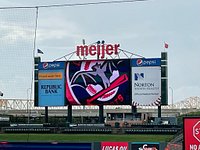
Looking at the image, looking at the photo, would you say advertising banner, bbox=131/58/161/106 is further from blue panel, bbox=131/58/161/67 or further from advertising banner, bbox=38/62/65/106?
advertising banner, bbox=38/62/65/106

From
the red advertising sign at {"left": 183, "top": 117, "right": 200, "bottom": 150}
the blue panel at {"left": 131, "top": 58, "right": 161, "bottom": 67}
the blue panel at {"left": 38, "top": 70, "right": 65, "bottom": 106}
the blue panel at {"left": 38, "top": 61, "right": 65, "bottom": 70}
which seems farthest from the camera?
the blue panel at {"left": 38, "top": 61, "right": 65, "bottom": 70}

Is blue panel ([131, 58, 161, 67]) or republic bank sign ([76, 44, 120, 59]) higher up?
republic bank sign ([76, 44, 120, 59])

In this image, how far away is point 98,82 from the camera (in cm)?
5238

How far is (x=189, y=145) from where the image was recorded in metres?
12.5

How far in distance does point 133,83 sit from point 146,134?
6.62 metres

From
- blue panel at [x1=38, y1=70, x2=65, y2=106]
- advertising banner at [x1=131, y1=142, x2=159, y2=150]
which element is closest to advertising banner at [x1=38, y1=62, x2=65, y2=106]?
blue panel at [x1=38, y1=70, x2=65, y2=106]

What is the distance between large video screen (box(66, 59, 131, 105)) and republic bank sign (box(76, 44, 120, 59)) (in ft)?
7.75

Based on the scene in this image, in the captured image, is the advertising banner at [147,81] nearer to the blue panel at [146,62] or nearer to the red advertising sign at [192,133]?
the blue panel at [146,62]

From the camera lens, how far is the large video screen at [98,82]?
5178 centimetres

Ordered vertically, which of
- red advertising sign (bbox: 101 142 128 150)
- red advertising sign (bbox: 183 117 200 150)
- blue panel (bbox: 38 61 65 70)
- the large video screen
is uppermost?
blue panel (bbox: 38 61 65 70)

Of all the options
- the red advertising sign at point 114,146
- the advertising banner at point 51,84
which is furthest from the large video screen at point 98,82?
the red advertising sign at point 114,146

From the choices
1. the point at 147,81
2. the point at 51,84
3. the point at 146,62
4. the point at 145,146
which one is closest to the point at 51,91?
the point at 51,84

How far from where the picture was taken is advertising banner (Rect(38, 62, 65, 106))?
5400cm

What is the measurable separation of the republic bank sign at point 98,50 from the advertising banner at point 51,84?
2798mm
